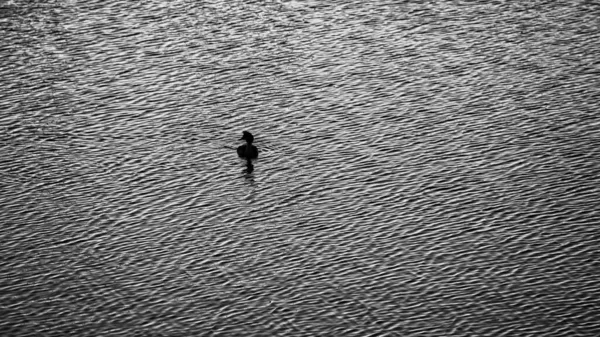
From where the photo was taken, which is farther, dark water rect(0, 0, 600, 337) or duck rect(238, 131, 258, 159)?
duck rect(238, 131, 258, 159)

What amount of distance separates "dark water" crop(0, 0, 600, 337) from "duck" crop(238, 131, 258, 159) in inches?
26.6

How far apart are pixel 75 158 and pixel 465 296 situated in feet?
56.9

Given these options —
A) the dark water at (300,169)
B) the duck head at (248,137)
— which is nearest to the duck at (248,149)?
the duck head at (248,137)

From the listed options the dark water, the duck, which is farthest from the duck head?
the dark water

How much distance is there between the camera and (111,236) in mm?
42750

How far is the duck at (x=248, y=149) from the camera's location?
155 feet

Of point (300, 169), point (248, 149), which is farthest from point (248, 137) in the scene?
point (300, 169)

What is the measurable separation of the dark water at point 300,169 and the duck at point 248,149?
2.22 feet

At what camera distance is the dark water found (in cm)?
3878

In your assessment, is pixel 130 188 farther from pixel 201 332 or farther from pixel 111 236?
pixel 201 332

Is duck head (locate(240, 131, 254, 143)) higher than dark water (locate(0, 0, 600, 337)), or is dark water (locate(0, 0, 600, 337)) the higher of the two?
duck head (locate(240, 131, 254, 143))

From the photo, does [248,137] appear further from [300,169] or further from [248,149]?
[300,169]

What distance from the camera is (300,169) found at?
153ft

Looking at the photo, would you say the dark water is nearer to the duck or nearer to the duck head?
the duck
